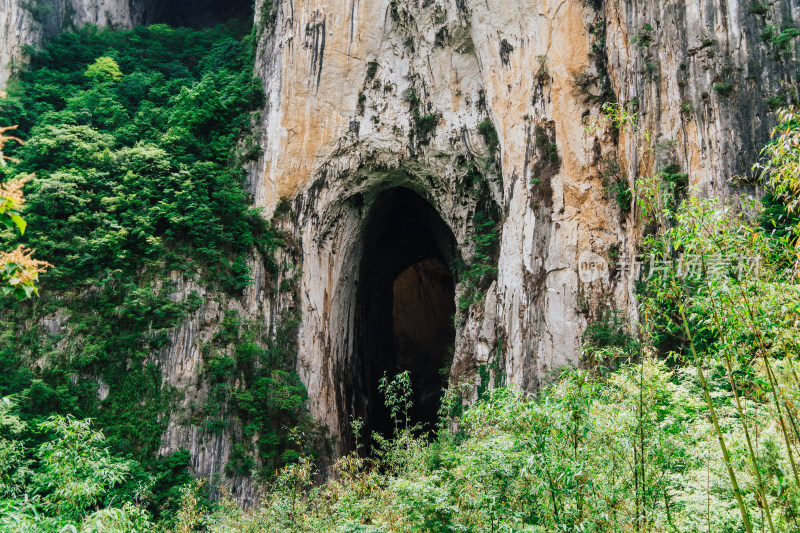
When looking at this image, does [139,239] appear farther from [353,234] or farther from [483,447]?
[483,447]

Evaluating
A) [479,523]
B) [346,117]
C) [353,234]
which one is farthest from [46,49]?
[479,523]

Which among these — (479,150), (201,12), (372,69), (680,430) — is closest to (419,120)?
(479,150)

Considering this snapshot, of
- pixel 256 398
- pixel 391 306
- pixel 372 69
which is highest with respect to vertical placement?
pixel 372 69

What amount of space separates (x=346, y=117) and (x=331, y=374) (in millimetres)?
6951

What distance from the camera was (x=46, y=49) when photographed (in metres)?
18.5

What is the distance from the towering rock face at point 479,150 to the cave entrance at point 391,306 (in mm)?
114

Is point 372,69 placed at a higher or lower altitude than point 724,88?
higher

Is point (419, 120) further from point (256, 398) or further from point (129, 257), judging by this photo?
point (256, 398)

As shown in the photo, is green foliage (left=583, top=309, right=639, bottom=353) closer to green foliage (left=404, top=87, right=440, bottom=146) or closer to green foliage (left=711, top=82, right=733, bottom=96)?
green foliage (left=711, top=82, right=733, bottom=96)

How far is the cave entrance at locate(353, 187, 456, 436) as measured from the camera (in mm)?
17516

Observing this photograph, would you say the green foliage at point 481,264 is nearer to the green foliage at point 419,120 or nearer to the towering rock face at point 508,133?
the towering rock face at point 508,133

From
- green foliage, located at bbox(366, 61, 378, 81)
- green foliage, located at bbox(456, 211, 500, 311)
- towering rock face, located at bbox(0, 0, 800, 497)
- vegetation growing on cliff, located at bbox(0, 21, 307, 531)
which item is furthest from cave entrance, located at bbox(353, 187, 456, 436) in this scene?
vegetation growing on cliff, located at bbox(0, 21, 307, 531)

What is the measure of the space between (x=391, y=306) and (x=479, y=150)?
7.69 meters

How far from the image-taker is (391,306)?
2033 cm
